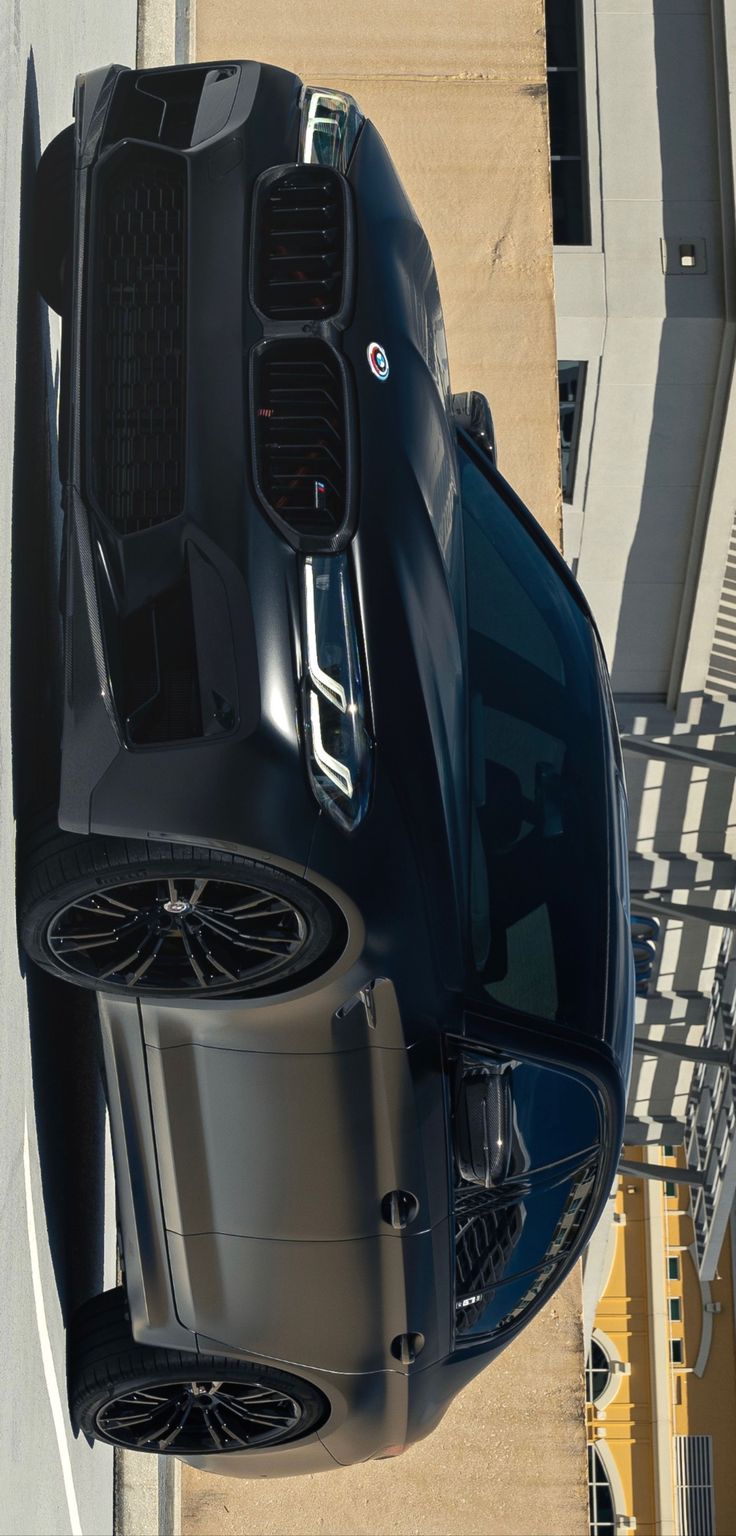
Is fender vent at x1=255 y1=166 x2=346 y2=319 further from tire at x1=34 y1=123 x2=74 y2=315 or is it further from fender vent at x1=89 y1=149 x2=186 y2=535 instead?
tire at x1=34 y1=123 x2=74 y2=315

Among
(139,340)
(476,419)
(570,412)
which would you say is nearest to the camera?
(139,340)

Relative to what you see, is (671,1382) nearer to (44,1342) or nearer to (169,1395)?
(169,1395)

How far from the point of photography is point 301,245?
3441 millimetres

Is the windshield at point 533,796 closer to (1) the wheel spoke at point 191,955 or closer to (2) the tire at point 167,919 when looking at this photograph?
(2) the tire at point 167,919

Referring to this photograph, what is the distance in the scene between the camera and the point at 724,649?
1307cm

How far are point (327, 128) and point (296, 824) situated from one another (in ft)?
6.11

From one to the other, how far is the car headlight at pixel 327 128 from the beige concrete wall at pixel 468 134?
124 inches

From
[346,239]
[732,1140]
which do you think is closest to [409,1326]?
[346,239]

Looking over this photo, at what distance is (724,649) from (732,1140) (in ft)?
15.8

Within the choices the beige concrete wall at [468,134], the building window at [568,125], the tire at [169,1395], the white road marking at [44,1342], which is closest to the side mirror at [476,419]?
the beige concrete wall at [468,134]

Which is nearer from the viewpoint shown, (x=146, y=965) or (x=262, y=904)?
(x=262, y=904)

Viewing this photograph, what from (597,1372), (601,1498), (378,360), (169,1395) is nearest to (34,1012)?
(169,1395)

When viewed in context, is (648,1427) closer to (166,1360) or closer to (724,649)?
(724,649)

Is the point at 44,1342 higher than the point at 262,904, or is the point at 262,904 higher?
the point at 262,904
